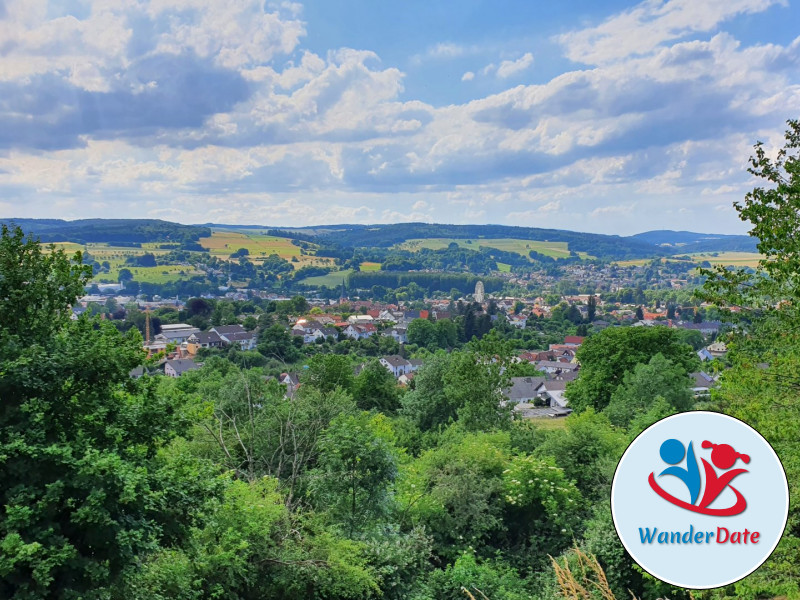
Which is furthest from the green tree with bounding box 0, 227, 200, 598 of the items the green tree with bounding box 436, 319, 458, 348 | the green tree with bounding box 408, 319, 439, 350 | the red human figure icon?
the green tree with bounding box 436, 319, 458, 348

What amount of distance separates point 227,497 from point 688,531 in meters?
7.26

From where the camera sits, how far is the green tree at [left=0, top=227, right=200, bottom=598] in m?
5.77

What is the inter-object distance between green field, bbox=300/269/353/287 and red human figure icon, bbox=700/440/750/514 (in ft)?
526

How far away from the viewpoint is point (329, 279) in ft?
561

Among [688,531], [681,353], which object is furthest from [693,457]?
[681,353]

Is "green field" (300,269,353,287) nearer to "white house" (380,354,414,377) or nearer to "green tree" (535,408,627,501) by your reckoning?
"white house" (380,354,414,377)

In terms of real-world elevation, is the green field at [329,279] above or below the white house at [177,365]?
above

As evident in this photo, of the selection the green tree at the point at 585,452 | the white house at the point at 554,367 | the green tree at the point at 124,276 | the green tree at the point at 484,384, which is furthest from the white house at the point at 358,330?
the green tree at the point at 124,276

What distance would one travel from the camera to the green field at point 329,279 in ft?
543

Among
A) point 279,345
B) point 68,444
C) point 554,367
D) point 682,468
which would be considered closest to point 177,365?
point 279,345

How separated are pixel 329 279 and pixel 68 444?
545 feet

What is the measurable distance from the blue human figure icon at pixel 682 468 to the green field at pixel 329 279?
16020 cm

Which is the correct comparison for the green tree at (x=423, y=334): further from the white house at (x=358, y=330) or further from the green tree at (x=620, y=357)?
the green tree at (x=620, y=357)

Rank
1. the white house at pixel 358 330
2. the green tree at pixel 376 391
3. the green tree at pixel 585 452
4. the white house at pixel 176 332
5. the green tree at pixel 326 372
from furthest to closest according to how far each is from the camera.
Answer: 1. the white house at pixel 358 330
2. the white house at pixel 176 332
3. the green tree at pixel 376 391
4. the green tree at pixel 326 372
5. the green tree at pixel 585 452
